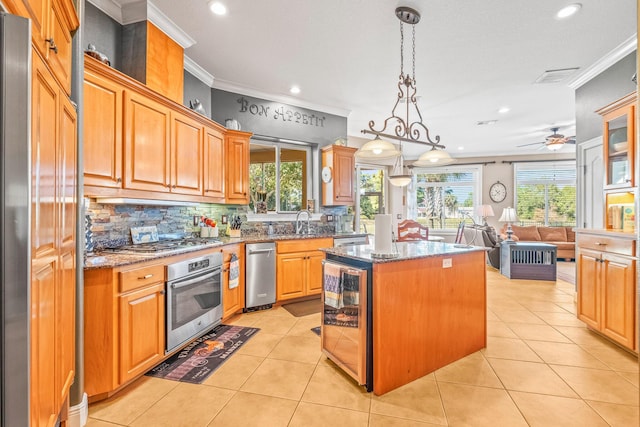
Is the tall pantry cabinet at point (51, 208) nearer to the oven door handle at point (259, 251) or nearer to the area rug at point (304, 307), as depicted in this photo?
the oven door handle at point (259, 251)

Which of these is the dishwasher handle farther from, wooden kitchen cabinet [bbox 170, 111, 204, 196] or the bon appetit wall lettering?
the bon appetit wall lettering

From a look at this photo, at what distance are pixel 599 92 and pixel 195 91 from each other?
4804 mm

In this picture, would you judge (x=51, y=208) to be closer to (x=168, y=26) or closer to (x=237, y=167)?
(x=168, y=26)

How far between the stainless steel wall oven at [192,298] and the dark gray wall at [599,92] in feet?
15.1

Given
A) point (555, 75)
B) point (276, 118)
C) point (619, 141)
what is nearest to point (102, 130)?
point (276, 118)

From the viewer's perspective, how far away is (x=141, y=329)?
215cm

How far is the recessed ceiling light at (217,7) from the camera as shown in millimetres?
2456

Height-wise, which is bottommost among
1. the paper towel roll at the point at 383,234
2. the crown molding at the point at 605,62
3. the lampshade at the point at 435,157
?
the paper towel roll at the point at 383,234

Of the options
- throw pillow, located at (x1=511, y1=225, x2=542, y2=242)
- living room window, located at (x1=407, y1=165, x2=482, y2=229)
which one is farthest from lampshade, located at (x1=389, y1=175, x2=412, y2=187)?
throw pillow, located at (x1=511, y1=225, x2=542, y2=242)

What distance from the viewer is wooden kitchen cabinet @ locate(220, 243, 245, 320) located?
3.19m

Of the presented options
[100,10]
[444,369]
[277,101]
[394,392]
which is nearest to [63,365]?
[394,392]

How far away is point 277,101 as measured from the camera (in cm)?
442

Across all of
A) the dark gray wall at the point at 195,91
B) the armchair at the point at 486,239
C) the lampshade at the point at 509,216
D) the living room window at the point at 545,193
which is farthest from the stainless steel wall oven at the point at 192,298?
the living room window at the point at 545,193

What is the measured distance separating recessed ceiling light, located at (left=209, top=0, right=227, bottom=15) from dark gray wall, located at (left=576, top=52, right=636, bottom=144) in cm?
401
